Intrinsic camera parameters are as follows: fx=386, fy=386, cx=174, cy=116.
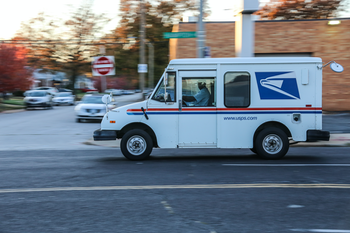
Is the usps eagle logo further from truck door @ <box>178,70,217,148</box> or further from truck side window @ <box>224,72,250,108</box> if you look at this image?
truck door @ <box>178,70,217,148</box>

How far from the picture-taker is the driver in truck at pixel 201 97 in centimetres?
939

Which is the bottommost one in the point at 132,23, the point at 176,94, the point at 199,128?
the point at 199,128

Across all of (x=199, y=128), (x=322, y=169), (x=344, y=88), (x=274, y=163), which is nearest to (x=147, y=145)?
(x=199, y=128)

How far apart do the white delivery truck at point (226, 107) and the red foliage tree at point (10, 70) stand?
87.6 feet

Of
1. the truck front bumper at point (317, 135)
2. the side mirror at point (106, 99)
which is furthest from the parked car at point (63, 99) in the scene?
the truck front bumper at point (317, 135)

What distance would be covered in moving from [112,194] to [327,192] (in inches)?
134

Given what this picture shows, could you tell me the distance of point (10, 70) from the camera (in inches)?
1292

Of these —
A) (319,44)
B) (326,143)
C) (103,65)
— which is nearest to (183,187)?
(326,143)

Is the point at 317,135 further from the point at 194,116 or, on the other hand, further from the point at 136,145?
the point at 136,145

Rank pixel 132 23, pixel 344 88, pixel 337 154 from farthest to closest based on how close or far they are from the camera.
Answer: pixel 132 23
pixel 344 88
pixel 337 154

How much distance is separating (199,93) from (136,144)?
1973 millimetres

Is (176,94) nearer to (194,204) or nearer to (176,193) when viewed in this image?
(176,193)

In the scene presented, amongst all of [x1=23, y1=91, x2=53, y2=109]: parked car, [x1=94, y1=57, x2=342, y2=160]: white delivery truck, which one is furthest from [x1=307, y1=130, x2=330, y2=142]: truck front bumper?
[x1=23, y1=91, x2=53, y2=109]: parked car

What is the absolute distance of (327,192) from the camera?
6.12 m
